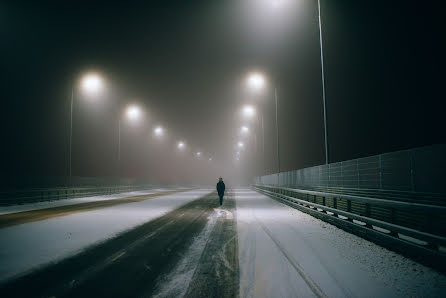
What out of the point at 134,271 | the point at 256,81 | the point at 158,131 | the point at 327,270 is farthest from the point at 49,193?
the point at 158,131

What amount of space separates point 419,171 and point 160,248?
642cm

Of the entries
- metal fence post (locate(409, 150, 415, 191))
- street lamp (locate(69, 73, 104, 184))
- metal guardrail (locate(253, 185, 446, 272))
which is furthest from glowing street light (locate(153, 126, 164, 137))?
metal fence post (locate(409, 150, 415, 191))

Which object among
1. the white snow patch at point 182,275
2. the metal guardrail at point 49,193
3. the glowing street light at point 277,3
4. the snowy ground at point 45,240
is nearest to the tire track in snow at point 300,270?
the white snow patch at point 182,275

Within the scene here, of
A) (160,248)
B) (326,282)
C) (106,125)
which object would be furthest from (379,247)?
(106,125)

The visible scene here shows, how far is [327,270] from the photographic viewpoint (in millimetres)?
5734

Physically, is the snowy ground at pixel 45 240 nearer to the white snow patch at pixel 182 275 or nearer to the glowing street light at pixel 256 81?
the white snow patch at pixel 182 275

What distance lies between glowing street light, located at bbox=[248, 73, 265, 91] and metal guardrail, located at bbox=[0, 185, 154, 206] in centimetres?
1764

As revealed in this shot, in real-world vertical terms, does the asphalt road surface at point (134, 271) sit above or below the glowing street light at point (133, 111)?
below

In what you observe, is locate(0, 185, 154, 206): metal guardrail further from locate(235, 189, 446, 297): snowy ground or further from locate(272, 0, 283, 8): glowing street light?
locate(272, 0, 283, 8): glowing street light

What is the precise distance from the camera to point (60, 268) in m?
6.03

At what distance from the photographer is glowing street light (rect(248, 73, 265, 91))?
80.4 ft

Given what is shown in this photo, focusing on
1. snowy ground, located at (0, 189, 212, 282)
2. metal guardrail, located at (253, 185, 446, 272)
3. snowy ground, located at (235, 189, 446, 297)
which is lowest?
snowy ground, located at (235, 189, 446, 297)

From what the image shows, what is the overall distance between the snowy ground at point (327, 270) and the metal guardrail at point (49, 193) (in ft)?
61.2

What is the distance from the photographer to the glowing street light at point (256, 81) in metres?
24.5
